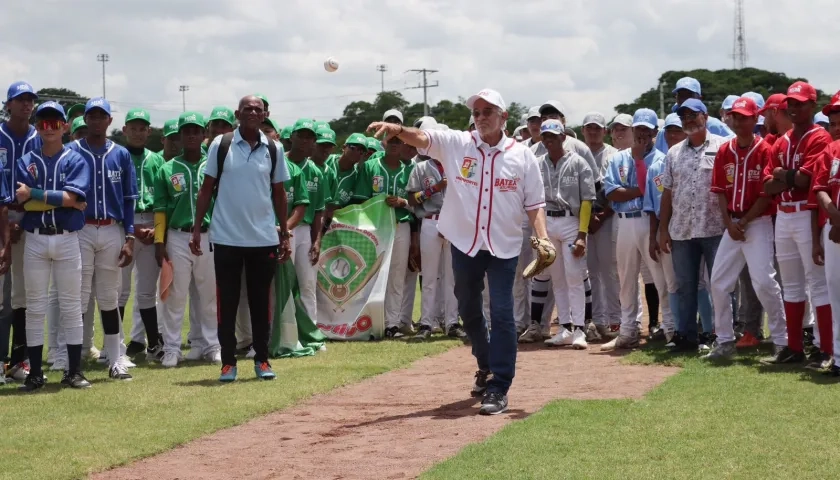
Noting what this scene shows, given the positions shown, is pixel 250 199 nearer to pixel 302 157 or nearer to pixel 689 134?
pixel 302 157

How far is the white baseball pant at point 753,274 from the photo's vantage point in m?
9.91

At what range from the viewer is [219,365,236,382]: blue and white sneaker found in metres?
9.87

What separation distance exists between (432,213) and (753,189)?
4.44 metres

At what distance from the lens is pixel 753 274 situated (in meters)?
9.96

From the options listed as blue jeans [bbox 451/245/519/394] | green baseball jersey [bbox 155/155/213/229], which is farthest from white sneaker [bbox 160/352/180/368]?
blue jeans [bbox 451/245/519/394]

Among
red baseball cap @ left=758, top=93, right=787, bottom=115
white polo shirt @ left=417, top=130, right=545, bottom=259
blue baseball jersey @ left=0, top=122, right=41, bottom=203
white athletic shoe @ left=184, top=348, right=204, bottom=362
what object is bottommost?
white athletic shoe @ left=184, top=348, right=204, bottom=362

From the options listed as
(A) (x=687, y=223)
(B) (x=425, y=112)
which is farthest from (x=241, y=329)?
(B) (x=425, y=112)

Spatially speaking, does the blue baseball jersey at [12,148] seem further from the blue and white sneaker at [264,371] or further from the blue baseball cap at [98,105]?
the blue and white sneaker at [264,371]

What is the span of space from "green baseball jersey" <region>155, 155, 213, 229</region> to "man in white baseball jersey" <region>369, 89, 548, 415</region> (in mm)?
3681

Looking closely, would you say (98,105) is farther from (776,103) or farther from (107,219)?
(776,103)

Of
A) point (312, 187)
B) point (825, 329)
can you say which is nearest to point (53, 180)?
point (312, 187)

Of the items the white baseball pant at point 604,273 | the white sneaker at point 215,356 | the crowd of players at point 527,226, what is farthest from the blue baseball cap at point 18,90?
the white baseball pant at point 604,273

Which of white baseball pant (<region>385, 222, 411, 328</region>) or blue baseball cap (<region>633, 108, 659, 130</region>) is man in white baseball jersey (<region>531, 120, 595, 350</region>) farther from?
white baseball pant (<region>385, 222, 411, 328</region>)

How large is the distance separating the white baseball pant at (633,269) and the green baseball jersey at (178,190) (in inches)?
178
